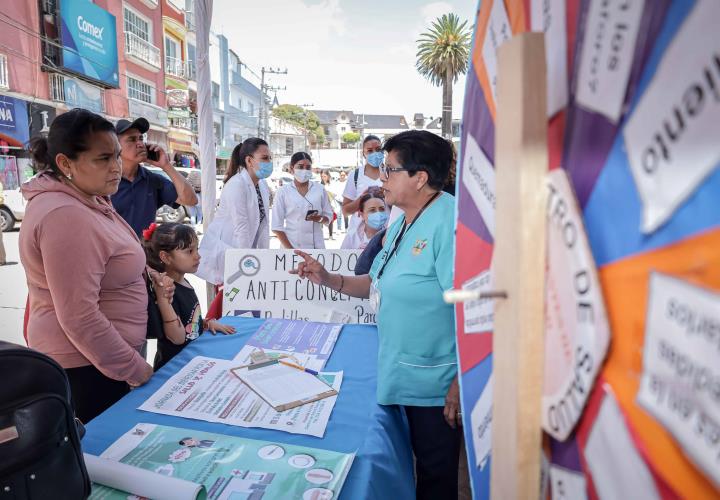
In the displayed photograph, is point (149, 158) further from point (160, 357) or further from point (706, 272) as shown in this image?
point (706, 272)

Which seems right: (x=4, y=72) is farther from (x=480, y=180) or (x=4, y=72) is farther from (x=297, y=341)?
(x=480, y=180)

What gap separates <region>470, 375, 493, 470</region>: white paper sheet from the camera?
0.66 m

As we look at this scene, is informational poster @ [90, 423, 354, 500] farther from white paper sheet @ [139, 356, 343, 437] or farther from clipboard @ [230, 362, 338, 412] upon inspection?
clipboard @ [230, 362, 338, 412]

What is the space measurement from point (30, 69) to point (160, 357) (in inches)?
696

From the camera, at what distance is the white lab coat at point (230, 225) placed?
3.48 meters

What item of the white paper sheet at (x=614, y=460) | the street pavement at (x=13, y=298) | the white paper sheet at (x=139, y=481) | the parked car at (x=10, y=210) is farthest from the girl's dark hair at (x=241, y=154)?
the parked car at (x=10, y=210)

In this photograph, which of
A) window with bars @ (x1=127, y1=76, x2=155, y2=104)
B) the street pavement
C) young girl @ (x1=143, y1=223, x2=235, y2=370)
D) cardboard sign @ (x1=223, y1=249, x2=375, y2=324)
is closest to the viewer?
young girl @ (x1=143, y1=223, x2=235, y2=370)

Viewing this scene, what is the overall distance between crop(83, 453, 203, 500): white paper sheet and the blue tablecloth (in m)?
0.16

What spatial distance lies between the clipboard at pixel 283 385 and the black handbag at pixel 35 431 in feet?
2.09

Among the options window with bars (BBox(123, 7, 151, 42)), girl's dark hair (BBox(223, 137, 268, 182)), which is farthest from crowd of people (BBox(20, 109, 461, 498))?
window with bars (BBox(123, 7, 151, 42))

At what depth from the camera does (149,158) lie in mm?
2877

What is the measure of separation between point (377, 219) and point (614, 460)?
9.83 ft

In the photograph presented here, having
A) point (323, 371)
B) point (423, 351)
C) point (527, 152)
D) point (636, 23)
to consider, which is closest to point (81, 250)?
point (323, 371)

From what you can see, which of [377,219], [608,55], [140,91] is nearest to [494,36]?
[608,55]
